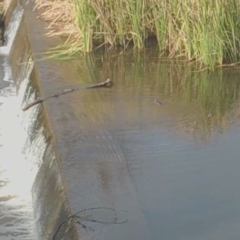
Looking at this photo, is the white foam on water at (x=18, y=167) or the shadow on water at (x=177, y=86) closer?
the white foam on water at (x=18, y=167)

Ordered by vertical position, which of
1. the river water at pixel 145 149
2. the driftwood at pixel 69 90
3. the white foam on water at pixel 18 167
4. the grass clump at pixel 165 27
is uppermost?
the grass clump at pixel 165 27

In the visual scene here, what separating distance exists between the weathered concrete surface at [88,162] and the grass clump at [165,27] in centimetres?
86

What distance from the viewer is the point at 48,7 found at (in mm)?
8773

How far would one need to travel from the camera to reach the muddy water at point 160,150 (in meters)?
4.05

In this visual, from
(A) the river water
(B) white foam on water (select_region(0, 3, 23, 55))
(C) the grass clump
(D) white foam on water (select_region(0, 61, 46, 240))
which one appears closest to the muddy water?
(A) the river water

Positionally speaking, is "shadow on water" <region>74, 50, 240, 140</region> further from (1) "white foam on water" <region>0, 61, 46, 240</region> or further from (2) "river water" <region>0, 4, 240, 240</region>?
(1) "white foam on water" <region>0, 61, 46, 240</region>

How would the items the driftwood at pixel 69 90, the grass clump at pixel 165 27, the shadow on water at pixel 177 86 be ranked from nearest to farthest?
the shadow on water at pixel 177 86 < the driftwood at pixel 69 90 < the grass clump at pixel 165 27

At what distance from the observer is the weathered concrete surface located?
3.94m

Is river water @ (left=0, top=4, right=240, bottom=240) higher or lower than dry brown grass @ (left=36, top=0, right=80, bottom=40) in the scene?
lower

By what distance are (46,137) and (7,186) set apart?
69cm

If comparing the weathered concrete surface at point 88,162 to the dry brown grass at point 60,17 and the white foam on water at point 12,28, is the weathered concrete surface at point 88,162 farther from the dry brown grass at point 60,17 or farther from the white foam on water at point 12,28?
the white foam on water at point 12,28

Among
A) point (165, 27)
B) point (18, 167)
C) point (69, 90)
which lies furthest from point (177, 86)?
point (18, 167)

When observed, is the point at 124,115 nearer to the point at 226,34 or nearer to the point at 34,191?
the point at 34,191

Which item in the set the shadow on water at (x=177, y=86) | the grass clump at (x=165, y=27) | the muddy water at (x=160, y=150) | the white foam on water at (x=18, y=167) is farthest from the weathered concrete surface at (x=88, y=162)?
the grass clump at (x=165, y=27)
